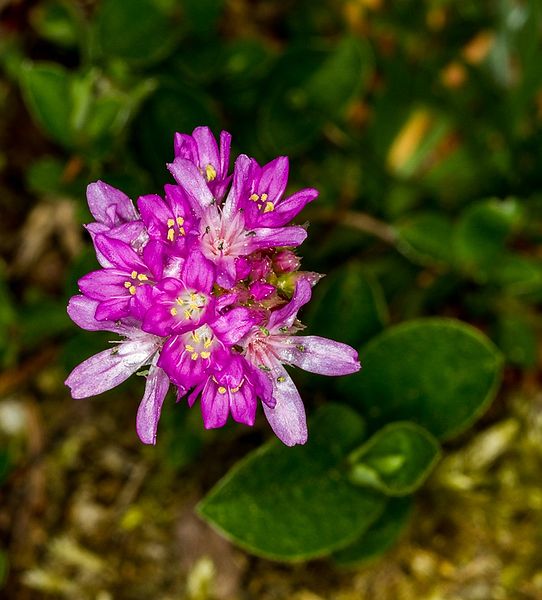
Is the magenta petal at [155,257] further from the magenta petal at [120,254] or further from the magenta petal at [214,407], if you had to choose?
the magenta petal at [214,407]

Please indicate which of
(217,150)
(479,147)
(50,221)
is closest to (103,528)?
(50,221)

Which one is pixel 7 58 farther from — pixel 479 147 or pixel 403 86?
pixel 479 147

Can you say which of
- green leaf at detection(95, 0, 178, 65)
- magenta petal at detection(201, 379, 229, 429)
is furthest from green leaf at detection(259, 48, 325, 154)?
magenta petal at detection(201, 379, 229, 429)

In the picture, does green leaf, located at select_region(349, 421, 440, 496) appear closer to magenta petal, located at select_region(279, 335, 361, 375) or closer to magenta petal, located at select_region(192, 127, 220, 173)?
magenta petal, located at select_region(279, 335, 361, 375)

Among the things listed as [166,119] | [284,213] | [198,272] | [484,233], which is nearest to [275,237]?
[284,213]

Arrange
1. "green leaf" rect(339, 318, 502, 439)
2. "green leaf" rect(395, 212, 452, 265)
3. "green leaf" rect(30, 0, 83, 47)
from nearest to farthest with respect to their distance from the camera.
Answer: "green leaf" rect(339, 318, 502, 439) < "green leaf" rect(395, 212, 452, 265) < "green leaf" rect(30, 0, 83, 47)

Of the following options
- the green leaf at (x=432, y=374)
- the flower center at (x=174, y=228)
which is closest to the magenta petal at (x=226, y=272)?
the flower center at (x=174, y=228)

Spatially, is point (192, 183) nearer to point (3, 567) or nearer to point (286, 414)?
point (286, 414)
